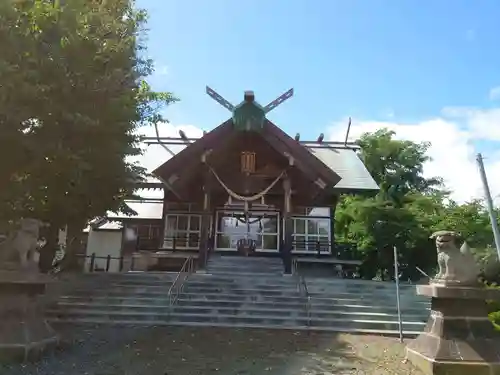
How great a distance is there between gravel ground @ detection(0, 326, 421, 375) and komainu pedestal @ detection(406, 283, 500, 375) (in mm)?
407

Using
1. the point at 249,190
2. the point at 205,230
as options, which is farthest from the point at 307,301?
the point at 249,190

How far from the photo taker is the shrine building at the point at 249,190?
14.7 meters

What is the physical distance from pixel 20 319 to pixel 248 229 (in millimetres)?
12647

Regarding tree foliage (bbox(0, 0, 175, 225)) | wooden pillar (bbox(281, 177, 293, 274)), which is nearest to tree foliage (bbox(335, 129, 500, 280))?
wooden pillar (bbox(281, 177, 293, 274))

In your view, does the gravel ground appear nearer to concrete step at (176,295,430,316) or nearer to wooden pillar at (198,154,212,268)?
concrete step at (176,295,430,316)

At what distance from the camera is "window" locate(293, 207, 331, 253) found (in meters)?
18.6

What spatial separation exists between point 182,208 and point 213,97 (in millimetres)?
5479

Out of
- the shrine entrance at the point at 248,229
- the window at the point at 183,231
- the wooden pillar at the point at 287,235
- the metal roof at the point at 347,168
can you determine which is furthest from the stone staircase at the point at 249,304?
the metal roof at the point at 347,168

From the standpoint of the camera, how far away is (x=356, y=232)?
2100 centimetres

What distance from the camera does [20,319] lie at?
6.75 meters

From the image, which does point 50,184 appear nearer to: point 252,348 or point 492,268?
point 252,348

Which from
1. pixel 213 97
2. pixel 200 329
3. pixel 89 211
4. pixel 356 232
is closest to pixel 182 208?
pixel 213 97

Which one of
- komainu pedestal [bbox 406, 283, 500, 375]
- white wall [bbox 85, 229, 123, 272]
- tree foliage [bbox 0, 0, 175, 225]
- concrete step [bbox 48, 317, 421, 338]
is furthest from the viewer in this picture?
white wall [bbox 85, 229, 123, 272]

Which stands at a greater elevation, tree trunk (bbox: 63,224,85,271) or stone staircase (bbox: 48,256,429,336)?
tree trunk (bbox: 63,224,85,271)
